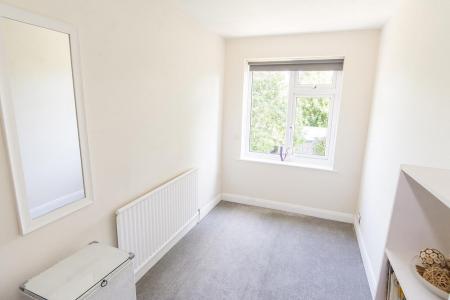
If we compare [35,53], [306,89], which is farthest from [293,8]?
[35,53]

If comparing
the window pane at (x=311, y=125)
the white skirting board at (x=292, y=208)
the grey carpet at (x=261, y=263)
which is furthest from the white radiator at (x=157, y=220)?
the window pane at (x=311, y=125)

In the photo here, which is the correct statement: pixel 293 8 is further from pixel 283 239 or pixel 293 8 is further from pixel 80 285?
pixel 80 285

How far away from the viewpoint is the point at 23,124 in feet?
3.80

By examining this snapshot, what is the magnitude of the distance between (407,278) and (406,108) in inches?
49.1

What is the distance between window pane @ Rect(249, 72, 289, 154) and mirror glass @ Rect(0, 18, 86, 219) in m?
2.58

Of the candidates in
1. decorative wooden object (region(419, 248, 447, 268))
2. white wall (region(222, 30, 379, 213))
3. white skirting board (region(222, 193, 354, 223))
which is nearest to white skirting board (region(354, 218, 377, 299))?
white skirting board (region(222, 193, 354, 223))

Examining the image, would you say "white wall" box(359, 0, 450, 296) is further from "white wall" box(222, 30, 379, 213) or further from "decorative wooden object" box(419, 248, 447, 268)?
"decorative wooden object" box(419, 248, 447, 268)

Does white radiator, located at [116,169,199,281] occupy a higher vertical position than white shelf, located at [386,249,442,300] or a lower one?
lower

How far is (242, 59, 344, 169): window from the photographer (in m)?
3.12

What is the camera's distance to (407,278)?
0.91 meters

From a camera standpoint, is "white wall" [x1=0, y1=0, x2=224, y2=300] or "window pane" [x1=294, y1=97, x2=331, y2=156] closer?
"white wall" [x1=0, y1=0, x2=224, y2=300]

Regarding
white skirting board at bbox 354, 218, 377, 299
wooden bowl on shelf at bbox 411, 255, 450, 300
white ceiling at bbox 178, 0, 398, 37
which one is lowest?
white skirting board at bbox 354, 218, 377, 299

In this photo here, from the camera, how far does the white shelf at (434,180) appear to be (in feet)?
2.20

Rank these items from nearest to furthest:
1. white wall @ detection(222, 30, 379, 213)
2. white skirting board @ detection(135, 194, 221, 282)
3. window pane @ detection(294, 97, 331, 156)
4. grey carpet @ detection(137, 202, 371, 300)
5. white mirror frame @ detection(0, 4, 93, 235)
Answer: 1. white mirror frame @ detection(0, 4, 93, 235)
2. grey carpet @ detection(137, 202, 371, 300)
3. white skirting board @ detection(135, 194, 221, 282)
4. white wall @ detection(222, 30, 379, 213)
5. window pane @ detection(294, 97, 331, 156)
